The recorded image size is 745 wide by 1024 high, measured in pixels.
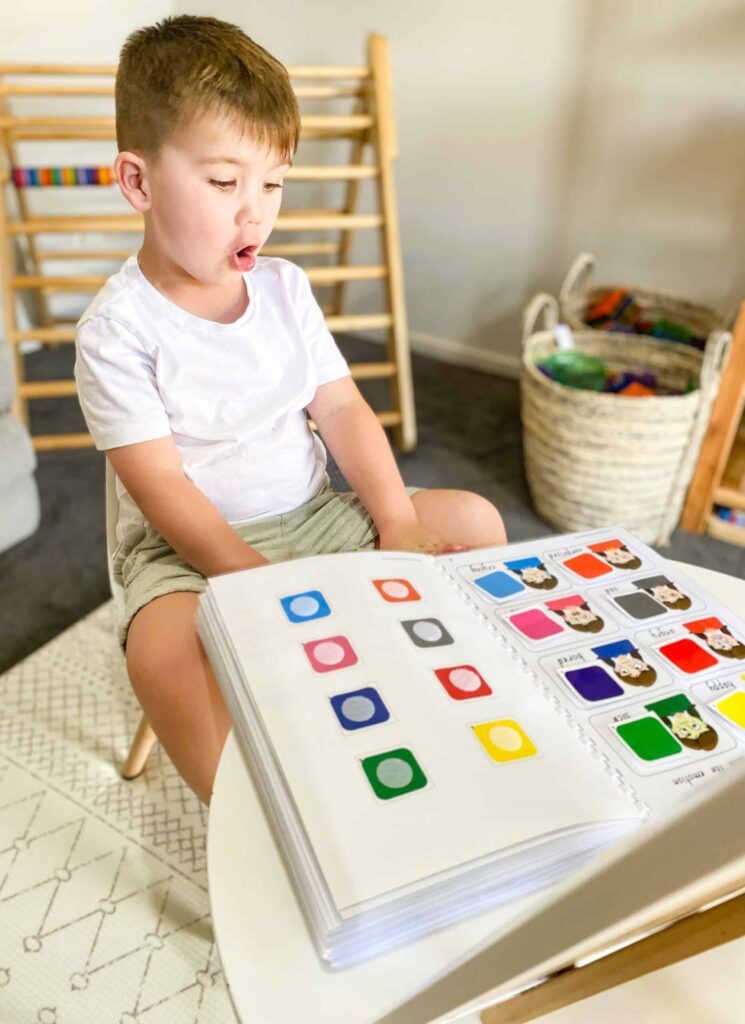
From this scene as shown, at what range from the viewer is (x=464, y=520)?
33.5 inches

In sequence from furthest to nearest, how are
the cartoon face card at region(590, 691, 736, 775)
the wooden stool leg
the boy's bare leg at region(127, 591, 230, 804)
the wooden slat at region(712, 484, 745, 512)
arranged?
the wooden slat at region(712, 484, 745, 512) → the wooden stool leg → the boy's bare leg at region(127, 591, 230, 804) → the cartoon face card at region(590, 691, 736, 775)

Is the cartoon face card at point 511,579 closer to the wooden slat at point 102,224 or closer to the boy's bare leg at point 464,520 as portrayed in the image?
the boy's bare leg at point 464,520

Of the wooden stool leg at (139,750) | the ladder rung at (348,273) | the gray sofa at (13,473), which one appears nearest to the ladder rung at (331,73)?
the ladder rung at (348,273)

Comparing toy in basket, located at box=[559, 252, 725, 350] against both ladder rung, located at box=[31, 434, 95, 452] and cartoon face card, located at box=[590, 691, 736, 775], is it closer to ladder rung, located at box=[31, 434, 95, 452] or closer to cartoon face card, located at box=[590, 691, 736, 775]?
ladder rung, located at box=[31, 434, 95, 452]

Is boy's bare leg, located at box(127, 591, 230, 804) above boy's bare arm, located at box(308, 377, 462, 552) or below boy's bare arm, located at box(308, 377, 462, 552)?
below

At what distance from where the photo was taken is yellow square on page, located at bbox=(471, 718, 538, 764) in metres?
0.47

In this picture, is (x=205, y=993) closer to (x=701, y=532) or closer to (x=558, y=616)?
(x=558, y=616)

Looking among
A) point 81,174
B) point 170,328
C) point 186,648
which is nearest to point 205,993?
point 186,648

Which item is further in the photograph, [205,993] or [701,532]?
[701,532]

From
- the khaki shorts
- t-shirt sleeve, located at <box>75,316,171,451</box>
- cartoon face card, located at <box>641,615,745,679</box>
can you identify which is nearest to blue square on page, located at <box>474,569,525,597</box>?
cartoon face card, located at <box>641,615,745,679</box>

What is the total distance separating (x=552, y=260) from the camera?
2.22 meters

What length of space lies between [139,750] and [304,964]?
740 mm

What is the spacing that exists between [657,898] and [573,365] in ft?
5.42

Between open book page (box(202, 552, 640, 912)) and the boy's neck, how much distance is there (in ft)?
1.15
